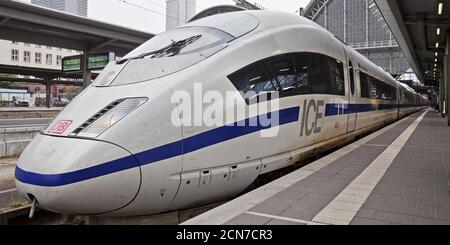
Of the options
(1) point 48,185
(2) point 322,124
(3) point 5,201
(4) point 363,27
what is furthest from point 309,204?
(4) point 363,27

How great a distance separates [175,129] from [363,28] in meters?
78.1

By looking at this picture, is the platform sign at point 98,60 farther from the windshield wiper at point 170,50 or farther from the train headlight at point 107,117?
the train headlight at point 107,117

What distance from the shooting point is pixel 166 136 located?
3756 mm

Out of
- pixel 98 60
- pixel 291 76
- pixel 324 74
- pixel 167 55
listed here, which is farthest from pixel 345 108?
pixel 98 60

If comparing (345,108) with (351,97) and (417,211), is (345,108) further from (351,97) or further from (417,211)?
(417,211)

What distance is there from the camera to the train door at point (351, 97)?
8184mm

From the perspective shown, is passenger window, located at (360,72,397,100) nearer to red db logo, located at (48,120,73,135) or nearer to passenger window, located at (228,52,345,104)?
passenger window, located at (228,52,345,104)

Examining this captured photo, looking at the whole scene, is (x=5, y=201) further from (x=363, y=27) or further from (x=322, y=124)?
(x=363, y=27)

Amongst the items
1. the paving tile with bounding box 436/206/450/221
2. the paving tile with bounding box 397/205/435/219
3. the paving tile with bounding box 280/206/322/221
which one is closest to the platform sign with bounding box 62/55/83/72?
the paving tile with bounding box 280/206/322/221

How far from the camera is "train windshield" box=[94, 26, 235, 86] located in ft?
14.4

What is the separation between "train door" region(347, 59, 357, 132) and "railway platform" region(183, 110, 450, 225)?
1.98 meters

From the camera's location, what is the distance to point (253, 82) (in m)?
4.70

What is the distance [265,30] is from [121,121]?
8.64 feet

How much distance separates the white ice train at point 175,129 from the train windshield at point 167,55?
2cm
